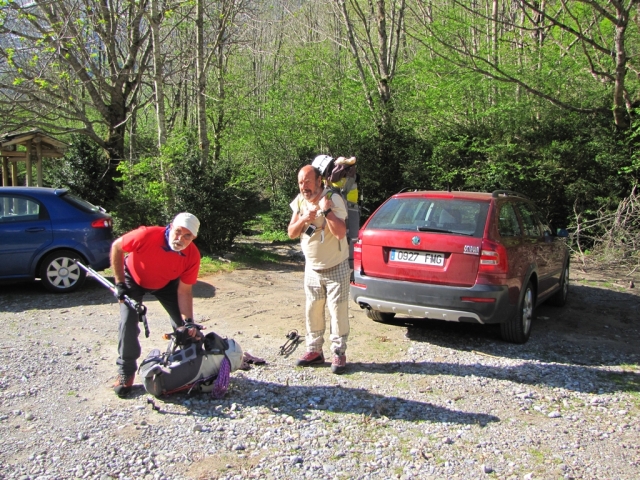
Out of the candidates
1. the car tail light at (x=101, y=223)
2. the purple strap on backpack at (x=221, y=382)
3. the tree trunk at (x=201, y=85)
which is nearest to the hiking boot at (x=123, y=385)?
the purple strap on backpack at (x=221, y=382)

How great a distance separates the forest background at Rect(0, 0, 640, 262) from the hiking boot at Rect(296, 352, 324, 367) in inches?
246

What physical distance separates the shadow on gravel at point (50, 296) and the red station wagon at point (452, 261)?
3279 mm

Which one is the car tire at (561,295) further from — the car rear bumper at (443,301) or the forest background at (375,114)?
the forest background at (375,114)

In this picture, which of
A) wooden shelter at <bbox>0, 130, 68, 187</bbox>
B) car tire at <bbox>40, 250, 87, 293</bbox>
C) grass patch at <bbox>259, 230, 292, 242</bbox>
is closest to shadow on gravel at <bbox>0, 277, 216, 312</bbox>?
car tire at <bbox>40, 250, 87, 293</bbox>

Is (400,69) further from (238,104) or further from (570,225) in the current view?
(570,225)

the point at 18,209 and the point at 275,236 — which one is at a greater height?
the point at 18,209

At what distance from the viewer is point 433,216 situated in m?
5.78

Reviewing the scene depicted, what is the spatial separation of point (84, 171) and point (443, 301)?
14153mm

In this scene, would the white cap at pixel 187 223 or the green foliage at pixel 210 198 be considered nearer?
the white cap at pixel 187 223

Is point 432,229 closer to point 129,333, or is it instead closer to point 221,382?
point 221,382

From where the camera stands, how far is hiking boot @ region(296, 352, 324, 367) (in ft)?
16.1

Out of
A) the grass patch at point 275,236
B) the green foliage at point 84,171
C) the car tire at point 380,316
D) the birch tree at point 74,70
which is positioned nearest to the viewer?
the car tire at point 380,316

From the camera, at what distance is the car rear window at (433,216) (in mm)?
5539

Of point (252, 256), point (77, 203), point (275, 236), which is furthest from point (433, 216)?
point (275, 236)
